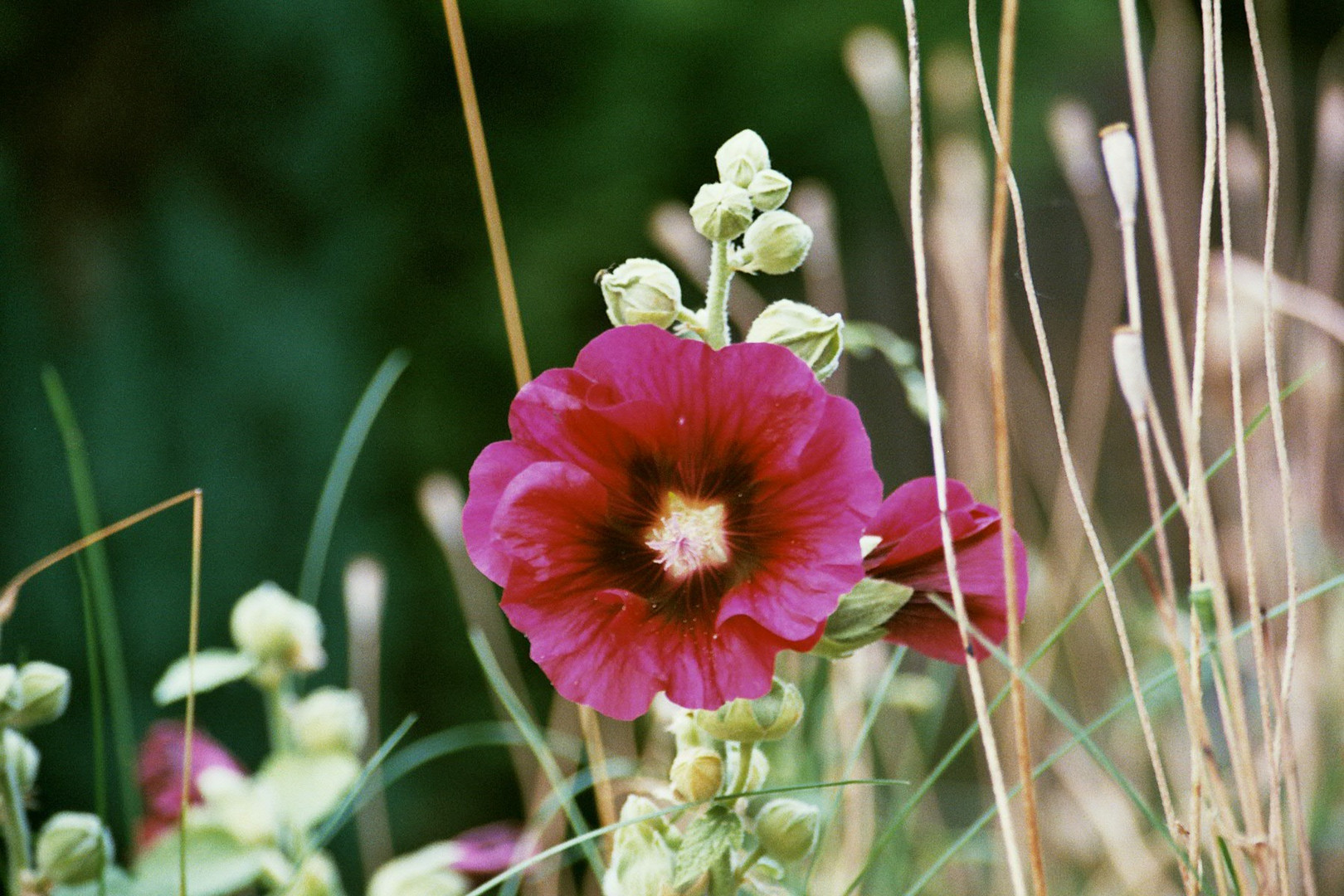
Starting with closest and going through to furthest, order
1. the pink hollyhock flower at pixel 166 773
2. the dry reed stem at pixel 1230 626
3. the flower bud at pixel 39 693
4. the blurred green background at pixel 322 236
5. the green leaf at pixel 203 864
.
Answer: the dry reed stem at pixel 1230 626 < the flower bud at pixel 39 693 < the green leaf at pixel 203 864 < the pink hollyhock flower at pixel 166 773 < the blurred green background at pixel 322 236

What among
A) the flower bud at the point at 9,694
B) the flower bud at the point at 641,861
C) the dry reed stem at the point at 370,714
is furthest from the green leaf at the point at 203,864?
the dry reed stem at the point at 370,714

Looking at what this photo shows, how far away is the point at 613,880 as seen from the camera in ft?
1.24

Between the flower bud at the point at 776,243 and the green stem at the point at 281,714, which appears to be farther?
the green stem at the point at 281,714

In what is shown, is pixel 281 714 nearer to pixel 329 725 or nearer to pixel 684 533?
pixel 329 725

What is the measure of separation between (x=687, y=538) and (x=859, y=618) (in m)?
0.06

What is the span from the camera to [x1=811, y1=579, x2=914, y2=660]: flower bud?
1.15 feet

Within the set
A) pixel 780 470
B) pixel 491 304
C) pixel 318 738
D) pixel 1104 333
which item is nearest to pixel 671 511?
pixel 780 470

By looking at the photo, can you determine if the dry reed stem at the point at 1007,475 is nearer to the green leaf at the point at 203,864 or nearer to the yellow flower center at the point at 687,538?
the yellow flower center at the point at 687,538

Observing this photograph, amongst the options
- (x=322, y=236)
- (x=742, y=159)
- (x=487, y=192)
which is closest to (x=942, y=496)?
(x=742, y=159)

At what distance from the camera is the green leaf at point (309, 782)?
1.83 feet

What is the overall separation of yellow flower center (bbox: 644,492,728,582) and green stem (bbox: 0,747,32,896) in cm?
24

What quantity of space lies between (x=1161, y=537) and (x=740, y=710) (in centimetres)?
12

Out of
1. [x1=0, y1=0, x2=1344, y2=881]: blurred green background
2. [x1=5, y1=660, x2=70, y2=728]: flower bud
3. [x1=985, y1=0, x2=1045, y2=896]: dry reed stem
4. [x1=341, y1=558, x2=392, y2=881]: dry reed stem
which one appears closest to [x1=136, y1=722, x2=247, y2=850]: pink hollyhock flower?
[x1=5, y1=660, x2=70, y2=728]: flower bud

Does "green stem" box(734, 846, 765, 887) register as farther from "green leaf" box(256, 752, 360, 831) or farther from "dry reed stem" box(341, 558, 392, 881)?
"dry reed stem" box(341, 558, 392, 881)
